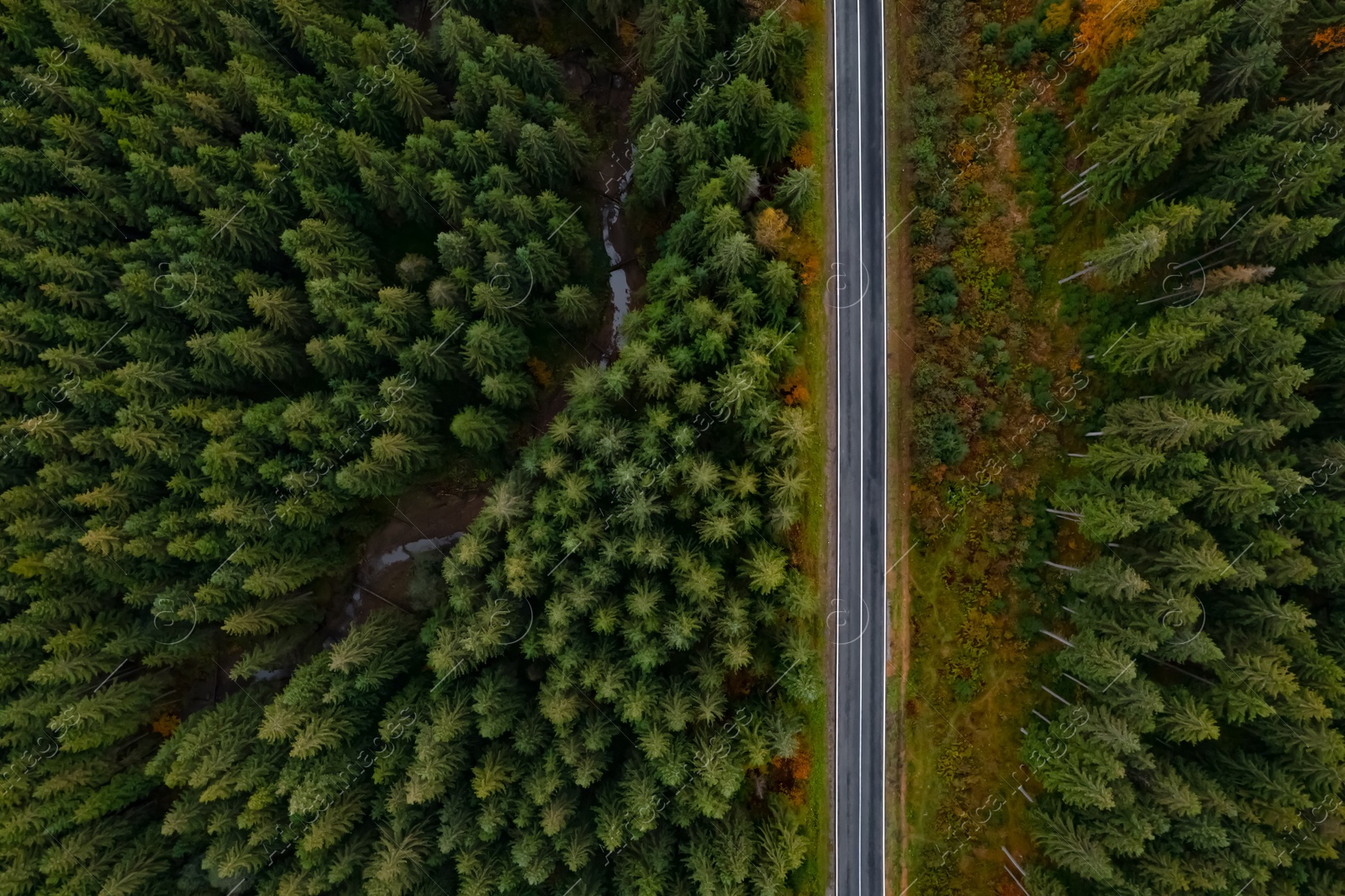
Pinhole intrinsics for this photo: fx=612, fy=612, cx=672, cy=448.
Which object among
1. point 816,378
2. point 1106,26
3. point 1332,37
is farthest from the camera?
point 816,378

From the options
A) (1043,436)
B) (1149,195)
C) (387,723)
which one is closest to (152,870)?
(387,723)

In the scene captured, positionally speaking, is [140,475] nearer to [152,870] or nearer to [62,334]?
[62,334]

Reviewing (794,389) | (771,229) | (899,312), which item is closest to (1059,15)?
(899,312)

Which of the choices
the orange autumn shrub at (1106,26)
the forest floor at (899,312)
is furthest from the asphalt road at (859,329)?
the orange autumn shrub at (1106,26)

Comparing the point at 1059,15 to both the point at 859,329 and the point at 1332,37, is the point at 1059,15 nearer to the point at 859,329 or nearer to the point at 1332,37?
the point at 1332,37

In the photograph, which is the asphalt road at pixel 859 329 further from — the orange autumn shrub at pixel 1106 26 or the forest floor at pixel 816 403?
the orange autumn shrub at pixel 1106 26
